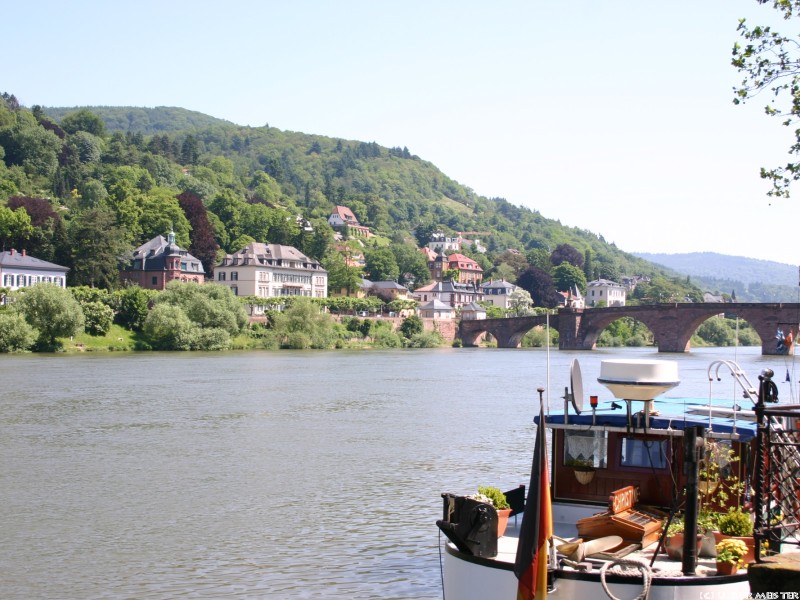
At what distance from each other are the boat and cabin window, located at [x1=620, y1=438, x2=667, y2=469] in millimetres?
15

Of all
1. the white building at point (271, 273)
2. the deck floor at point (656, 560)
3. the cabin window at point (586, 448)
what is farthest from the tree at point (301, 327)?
the deck floor at point (656, 560)

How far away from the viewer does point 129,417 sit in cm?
3759

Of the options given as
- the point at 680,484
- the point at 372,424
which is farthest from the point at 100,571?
the point at 372,424

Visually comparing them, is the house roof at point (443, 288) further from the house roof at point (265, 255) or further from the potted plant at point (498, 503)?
the potted plant at point (498, 503)

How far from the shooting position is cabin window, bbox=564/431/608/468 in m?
15.0

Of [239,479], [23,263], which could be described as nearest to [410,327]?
[23,263]

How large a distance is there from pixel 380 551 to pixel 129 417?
21655 mm

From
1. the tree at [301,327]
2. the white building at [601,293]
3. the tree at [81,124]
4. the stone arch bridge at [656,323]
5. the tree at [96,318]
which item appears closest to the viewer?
the tree at [96,318]

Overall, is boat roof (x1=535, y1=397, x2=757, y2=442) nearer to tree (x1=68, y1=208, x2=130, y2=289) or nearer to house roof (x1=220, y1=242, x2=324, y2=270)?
tree (x1=68, y1=208, x2=130, y2=289)

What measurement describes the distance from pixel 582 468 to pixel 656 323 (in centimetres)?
9045

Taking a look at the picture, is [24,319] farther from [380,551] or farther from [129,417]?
[380,551]

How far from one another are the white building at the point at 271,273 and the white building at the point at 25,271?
80.8ft

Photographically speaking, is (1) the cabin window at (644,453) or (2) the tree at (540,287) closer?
(1) the cabin window at (644,453)

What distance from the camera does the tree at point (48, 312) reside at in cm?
7669
